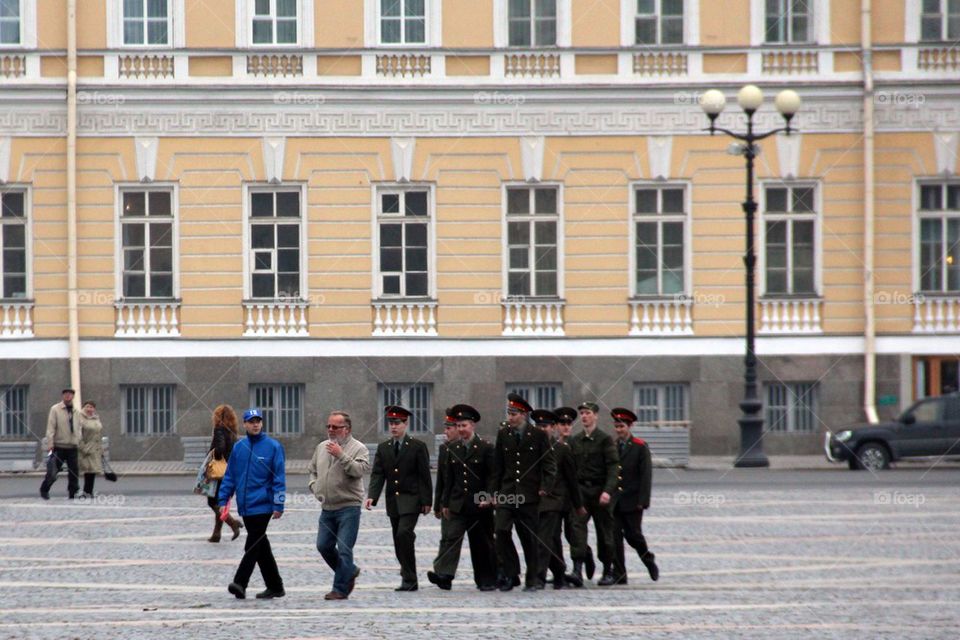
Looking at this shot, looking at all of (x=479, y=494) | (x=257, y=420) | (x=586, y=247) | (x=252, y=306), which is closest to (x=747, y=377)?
(x=586, y=247)

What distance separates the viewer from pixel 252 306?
33.6 metres

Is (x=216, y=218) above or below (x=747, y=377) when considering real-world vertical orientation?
above

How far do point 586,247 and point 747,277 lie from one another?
12.1ft

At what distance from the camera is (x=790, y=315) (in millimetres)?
33812

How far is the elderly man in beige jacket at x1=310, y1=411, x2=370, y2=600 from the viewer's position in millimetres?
16141

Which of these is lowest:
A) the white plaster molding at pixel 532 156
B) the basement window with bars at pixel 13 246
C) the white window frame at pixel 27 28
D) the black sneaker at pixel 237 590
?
the black sneaker at pixel 237 590

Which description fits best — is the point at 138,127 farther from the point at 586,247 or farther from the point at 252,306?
the point at 586,247

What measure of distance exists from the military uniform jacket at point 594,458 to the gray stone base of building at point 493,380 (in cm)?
1589

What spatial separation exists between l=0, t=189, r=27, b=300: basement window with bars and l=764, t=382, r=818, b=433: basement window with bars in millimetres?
14533

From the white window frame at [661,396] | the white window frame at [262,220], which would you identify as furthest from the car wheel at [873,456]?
the white window frame at [262,220]

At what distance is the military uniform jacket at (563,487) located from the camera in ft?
55.9

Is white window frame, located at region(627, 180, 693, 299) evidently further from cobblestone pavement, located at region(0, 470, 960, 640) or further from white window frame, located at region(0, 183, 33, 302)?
white window frame, located at region(0, 183, 33, 302)

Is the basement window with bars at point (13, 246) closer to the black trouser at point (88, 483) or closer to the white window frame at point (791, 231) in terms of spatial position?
the black trouser at point (88, 483)

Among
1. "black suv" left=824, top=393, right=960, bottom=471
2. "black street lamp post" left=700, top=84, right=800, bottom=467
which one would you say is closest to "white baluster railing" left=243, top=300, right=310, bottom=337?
"black street lamp post" left=700, top=84, right=800, bottom=467
